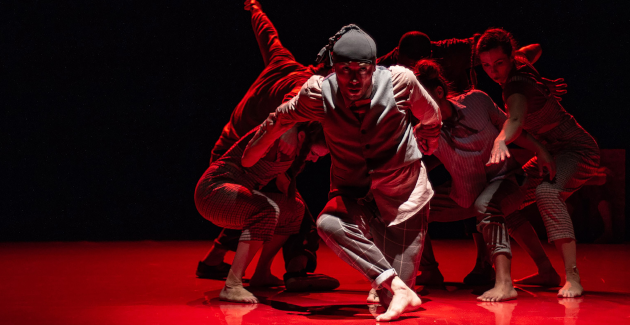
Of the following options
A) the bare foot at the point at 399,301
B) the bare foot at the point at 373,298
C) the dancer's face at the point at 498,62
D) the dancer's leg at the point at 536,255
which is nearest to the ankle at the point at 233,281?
the bare foot at the point at 373,298

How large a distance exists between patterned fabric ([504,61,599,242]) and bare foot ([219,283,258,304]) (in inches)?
53.7

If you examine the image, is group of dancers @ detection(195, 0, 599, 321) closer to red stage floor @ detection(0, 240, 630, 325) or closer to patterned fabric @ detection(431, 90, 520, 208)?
patterned fabric @ detection(431, 90, 520, 208)

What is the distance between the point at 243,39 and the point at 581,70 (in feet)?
9.36

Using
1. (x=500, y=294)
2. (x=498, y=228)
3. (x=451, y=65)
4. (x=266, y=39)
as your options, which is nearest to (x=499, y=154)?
(x=498, y=228)

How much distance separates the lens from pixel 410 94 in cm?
226

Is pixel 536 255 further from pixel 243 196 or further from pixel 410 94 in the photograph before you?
pixel 243 196

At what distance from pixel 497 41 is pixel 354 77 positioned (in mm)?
1091

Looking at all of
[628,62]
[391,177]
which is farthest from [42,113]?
[628,62]

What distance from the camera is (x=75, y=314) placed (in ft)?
7.88

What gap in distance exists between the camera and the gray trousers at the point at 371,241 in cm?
226

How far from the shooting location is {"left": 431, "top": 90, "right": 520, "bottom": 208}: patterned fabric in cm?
300

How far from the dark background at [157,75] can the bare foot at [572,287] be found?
109 inches

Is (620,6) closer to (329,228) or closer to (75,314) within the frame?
(329,228)

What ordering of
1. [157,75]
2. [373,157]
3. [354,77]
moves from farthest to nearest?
[157,75], [373,157], [354,77]
